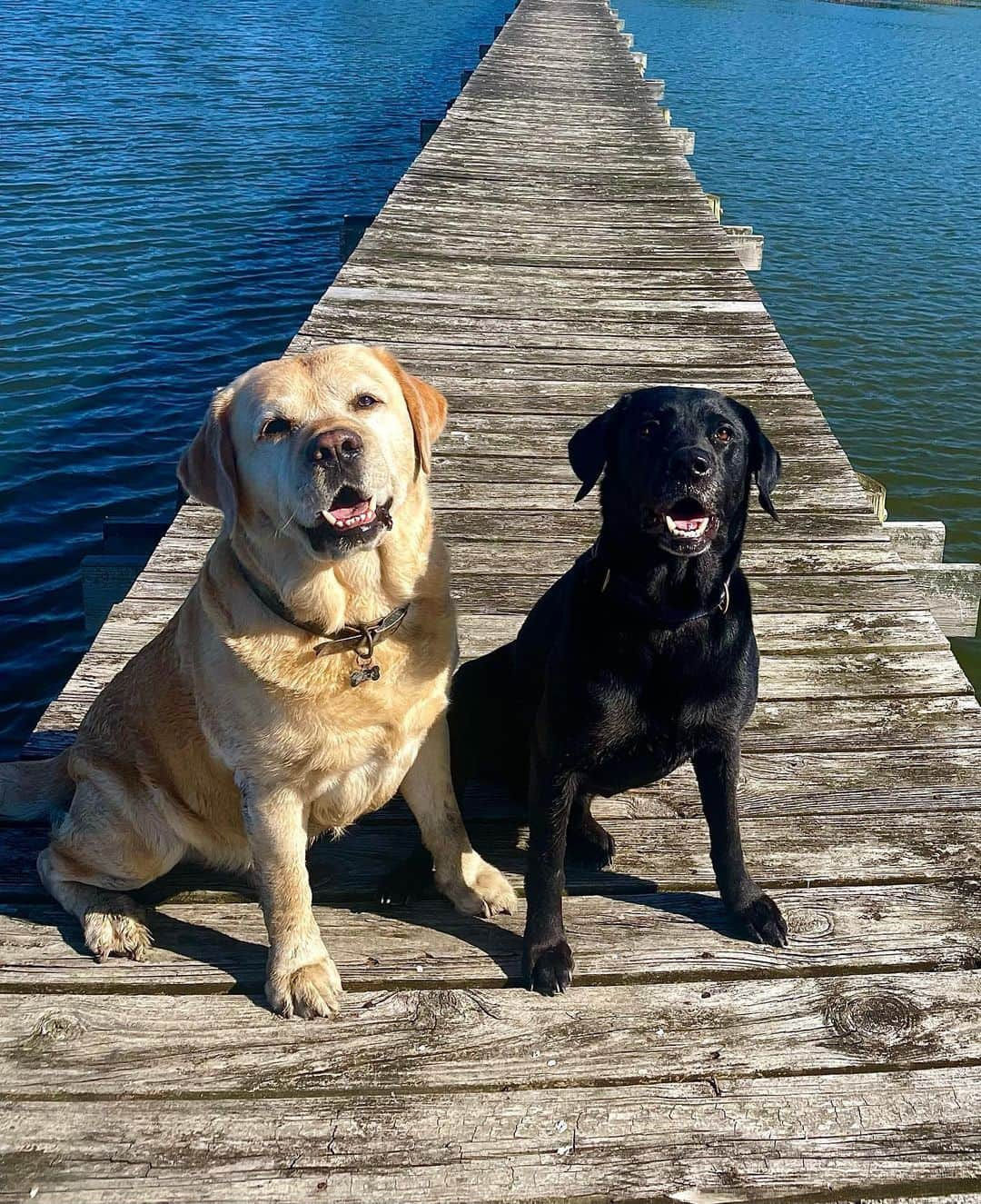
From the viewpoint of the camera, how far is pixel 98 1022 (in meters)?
2.34

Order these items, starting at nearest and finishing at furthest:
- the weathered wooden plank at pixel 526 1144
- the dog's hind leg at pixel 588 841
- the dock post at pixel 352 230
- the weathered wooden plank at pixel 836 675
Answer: the weathered wooden plank at pixel 526 1144 < the dog's hind leg at pixel 588 841 < the weathered wooden plank at pixel 836 675 < the dock post at pixel 352 230

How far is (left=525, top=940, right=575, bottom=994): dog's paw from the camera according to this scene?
244cm

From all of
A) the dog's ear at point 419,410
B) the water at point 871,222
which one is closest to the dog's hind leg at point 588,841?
the dog's ear at point 419,410

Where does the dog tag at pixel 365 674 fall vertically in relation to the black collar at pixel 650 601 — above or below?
below

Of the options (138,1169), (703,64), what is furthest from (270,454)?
(703,64)

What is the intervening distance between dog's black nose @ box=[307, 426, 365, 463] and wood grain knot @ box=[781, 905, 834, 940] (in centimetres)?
150

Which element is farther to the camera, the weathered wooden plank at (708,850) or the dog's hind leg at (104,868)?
the weathered wooden plank at (708,850)

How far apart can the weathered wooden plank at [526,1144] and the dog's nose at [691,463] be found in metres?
1.30

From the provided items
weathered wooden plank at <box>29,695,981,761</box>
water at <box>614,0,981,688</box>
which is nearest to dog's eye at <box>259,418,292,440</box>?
weathered wooden plank at <box>29,695,981,761</box>

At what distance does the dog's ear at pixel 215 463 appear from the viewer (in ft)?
8.09

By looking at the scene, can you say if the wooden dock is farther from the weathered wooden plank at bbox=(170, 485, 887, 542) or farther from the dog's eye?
the dog's eye

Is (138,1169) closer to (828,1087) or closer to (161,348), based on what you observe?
(828,1087)

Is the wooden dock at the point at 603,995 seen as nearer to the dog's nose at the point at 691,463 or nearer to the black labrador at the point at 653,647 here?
the black labrador at the point at 653,647

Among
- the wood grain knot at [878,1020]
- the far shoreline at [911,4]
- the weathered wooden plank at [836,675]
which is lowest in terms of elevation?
the far shoreline at [911,4]
